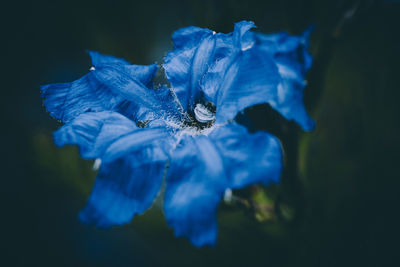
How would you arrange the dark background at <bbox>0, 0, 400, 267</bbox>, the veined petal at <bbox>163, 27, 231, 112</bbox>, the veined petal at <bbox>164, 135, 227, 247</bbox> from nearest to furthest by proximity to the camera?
the veined petal at <bbox>164, 135, 227, 247</bbox>, the veined petal at <bbox>163, 27, 231, 112</bbox>, the dark background at <bbox>0, 0, 400, 267</bbox>

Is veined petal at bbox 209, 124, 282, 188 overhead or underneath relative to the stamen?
overhead

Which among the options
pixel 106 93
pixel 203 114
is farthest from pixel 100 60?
pixel 203 114

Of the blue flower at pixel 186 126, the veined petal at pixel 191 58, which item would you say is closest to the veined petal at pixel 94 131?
the blue flower at pixel 186 126

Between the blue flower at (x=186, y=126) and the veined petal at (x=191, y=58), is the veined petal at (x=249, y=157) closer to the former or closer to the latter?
the blue flower at (x=186, y=126)

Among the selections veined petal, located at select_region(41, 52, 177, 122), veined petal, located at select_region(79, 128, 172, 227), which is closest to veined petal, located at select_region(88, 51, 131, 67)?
veined petal, located at select_region(41, 52, 177, 122)

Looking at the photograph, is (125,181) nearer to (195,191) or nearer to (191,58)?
(195,191)

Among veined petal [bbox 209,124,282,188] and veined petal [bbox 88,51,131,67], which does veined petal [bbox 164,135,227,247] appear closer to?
veined petal [bbox 209,124,282,188]

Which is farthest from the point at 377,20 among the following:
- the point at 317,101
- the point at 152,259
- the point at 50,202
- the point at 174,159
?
the point at 50,202
